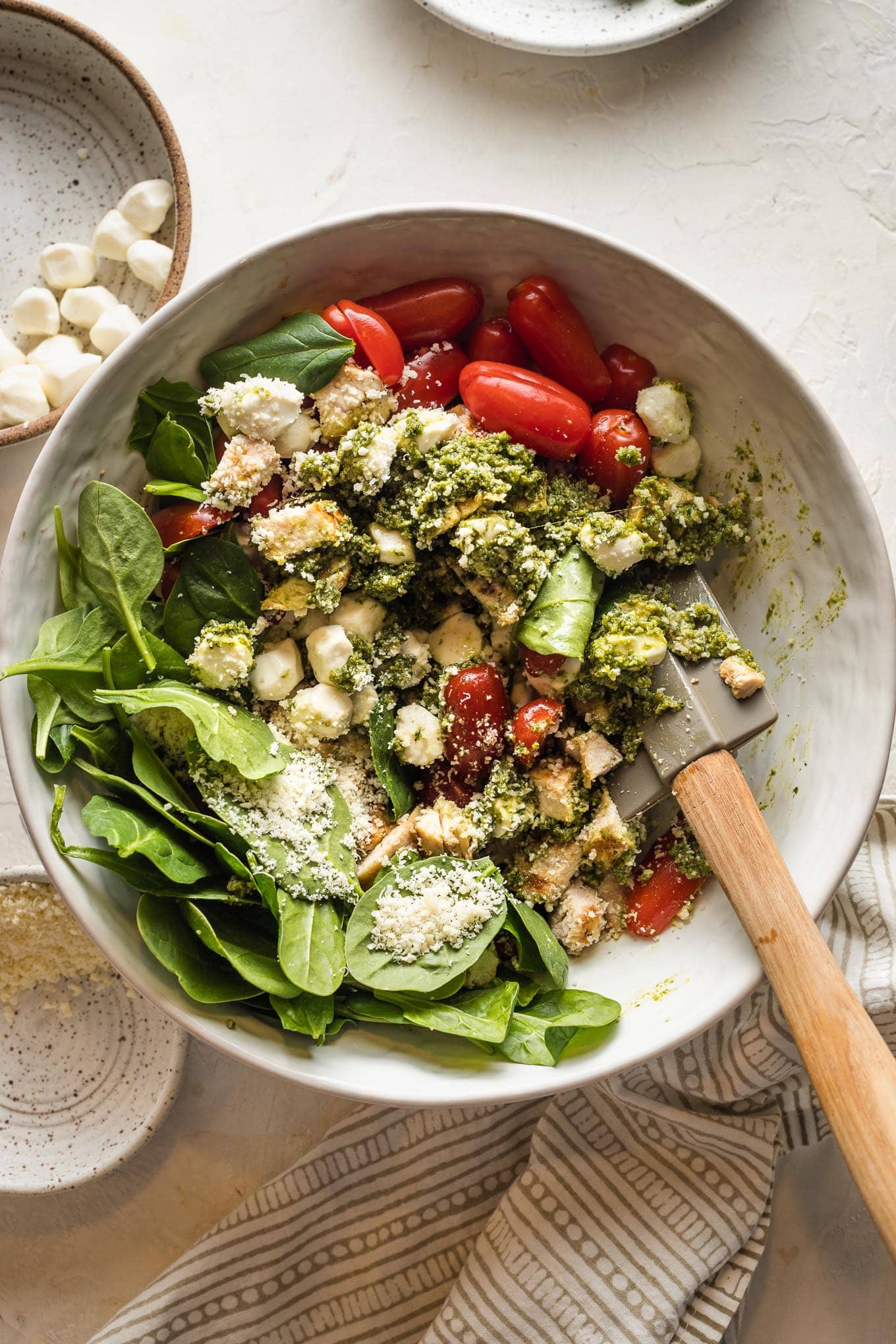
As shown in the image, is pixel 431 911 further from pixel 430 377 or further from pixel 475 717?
pixel 430 377

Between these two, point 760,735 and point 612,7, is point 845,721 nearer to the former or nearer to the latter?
point 760,735

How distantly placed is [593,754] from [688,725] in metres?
0.15

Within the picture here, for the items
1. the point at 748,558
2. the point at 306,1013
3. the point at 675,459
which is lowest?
the point at 306,1013

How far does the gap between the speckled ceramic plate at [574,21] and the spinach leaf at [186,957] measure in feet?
5.29

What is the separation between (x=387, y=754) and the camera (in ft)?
5.39

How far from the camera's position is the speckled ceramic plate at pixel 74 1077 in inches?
78.0

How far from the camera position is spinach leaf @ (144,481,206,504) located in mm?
1567

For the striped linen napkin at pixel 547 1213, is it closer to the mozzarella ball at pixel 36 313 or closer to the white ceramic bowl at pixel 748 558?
the white ceramic bowl at pixel 748 558

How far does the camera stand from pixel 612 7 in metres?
1.97

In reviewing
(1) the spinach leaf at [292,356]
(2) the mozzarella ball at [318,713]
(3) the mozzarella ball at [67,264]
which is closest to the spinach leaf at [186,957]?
(2) the mozzarella ball at [318,713]

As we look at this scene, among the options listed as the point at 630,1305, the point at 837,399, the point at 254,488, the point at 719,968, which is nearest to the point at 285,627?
the point at 254,488

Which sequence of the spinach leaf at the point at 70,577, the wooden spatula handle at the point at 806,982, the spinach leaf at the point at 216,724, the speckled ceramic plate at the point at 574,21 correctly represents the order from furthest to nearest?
the speckled ceramic plate at the point at 574,21 → the spinach leaf at the point at 70,577 → the spinach leaf at the point at 216,724 → the wooden spatula handle at the point at 806,982

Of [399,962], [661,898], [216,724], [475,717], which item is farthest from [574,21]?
[399,962]

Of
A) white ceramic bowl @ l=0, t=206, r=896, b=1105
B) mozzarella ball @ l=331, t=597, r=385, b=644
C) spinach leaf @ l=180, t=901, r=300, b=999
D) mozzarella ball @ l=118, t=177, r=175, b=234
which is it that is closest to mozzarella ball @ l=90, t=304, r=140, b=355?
mozzarella ball @ l=118, t=177, r=175, b=234
